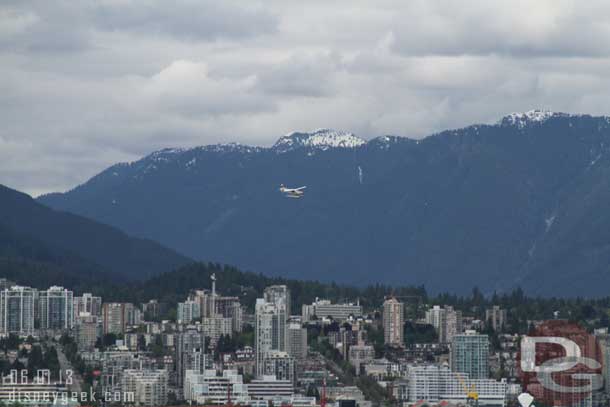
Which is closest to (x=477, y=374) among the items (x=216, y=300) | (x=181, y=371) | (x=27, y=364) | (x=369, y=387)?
(x=369, y=387)

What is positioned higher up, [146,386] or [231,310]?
[231,310]

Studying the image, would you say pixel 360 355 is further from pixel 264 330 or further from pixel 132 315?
pixel 132 315

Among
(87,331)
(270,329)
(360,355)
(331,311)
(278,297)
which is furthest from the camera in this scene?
(278,297)

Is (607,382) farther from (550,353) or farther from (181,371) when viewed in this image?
(181,371)

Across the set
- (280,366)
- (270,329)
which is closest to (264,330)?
(270,329)

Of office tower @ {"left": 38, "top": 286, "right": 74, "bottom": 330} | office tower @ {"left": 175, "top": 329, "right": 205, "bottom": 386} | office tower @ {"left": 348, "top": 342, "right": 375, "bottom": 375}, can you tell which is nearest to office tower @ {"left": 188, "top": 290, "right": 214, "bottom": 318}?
office tower @ {"left": 38, "top": 286, "right": 74, "bottom": 330}

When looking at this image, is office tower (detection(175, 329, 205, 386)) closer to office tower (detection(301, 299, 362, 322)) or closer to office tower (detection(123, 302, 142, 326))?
office tower (detection(123, 302, 142, 326))
